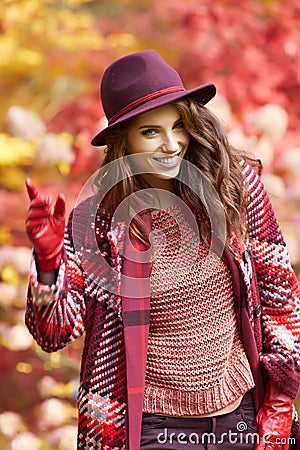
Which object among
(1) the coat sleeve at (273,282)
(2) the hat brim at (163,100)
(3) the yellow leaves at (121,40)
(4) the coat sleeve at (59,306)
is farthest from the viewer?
(3) the yellow leaves at (121,40)

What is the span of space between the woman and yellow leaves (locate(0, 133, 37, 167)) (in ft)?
5.21

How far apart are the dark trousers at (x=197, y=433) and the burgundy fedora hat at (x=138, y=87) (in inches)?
29.5

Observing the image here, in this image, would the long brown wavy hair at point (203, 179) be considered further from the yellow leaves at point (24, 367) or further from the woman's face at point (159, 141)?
the yellow leaves at point (24, 367)

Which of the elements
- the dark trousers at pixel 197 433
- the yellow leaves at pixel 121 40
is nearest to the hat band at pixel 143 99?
the dark trousers at pixel 197 433

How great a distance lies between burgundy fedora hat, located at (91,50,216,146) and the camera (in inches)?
82.4

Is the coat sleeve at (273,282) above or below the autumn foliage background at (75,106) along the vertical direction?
below

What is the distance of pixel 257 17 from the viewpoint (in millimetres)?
3811

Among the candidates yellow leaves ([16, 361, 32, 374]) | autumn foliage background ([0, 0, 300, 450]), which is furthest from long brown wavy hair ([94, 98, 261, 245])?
yellow leaves ([16, 361, 32, 374])

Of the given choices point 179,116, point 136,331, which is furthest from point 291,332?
point 179,116

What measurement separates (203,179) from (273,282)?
0.33m

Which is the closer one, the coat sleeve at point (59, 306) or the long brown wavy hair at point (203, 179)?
the coat sleeve at point (59, 306)

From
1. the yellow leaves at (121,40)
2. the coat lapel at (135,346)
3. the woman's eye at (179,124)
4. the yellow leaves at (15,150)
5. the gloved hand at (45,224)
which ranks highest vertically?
the yellow leaves at (121,40)

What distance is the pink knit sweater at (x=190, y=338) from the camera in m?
2.08

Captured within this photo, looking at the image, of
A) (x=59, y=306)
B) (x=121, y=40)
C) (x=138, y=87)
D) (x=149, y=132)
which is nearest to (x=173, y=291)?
(x=59, y=306)
